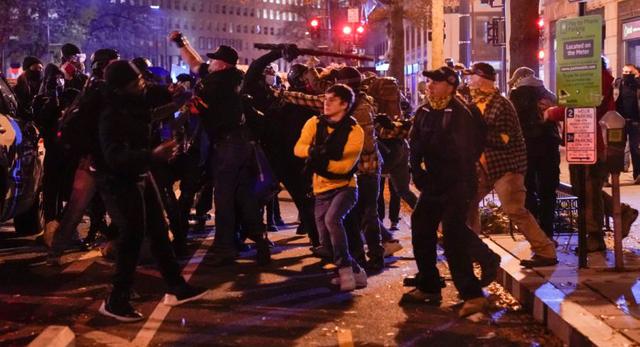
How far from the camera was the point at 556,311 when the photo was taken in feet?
21.5

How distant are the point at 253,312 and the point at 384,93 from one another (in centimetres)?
379

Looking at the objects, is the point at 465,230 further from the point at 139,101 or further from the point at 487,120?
the point at 139,101

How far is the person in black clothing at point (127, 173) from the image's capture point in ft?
21.7

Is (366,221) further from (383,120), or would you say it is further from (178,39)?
(178,39)

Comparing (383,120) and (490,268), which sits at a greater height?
(383,120)

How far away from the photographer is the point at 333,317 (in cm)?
702

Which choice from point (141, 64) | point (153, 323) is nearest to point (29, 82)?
point (141, 64)

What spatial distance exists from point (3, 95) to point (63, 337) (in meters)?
4.75

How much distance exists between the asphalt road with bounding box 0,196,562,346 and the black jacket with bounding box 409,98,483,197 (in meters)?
0.98

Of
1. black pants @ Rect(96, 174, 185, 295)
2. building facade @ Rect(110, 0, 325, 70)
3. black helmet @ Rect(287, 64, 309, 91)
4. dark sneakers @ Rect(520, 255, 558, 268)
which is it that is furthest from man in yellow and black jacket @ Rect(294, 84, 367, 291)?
building facade @ Rect(110, 0, 325, 70)

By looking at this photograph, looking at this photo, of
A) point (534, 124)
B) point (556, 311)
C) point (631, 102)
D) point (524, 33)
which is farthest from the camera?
point (631, 102)

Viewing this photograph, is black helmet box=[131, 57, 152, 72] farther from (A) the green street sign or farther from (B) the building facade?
(B) the building facade

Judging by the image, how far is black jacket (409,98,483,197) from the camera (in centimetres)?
710

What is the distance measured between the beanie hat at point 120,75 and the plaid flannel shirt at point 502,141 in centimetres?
307
